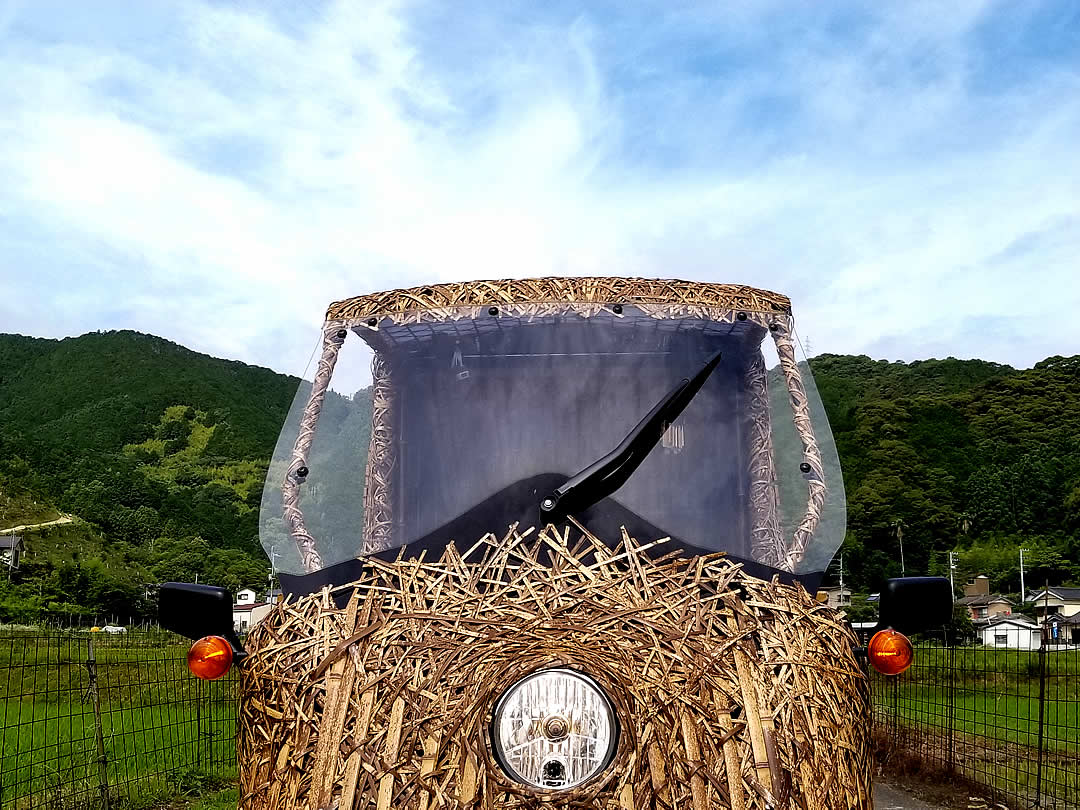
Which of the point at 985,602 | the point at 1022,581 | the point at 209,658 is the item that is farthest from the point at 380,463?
the point at 1022,581

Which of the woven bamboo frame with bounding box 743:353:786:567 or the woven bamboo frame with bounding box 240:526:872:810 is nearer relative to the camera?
the woven bamboo frame with bounding box 240:526:872:810

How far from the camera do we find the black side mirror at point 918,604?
283 centimetres

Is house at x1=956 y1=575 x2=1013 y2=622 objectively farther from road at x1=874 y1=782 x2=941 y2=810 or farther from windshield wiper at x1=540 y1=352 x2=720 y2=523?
windshield wiper at x1=540 y1=352 x2=720 y2=523

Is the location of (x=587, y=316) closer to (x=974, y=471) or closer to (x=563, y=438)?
(x=563, y=438)

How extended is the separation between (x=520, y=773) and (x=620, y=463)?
97 centimetres

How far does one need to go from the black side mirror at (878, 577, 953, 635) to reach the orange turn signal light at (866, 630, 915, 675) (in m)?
0.04

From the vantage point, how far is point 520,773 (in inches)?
85.4

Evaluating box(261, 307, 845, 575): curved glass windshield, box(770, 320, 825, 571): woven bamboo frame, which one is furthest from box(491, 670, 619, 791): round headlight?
box(770, 320, 825, 571): woven bamboo frame

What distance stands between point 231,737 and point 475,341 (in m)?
10.7

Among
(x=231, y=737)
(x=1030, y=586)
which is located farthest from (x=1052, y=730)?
(x=1030, y=586)

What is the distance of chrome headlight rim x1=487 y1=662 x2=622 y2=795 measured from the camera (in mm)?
2145

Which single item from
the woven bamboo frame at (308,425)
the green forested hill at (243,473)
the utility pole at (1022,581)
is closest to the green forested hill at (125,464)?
the green forested hill at (243,473)

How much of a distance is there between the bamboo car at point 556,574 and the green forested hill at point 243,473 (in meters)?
32.6

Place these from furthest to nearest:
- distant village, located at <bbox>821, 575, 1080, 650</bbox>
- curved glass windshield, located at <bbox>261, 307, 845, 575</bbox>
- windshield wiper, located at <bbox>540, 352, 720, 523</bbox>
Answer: distant village, located at <bbox>821, 575, 1080, 650</bbox> → curved glass windshield, located at <bbox>261, 307, 845, 575</bbox> → windshield wiper, located at <bbox>540, 352, 720, 523</bbox>
